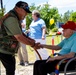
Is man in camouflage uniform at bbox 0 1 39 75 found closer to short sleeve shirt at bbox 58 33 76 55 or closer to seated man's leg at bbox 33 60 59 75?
seated man's leg at bbox 33 60 59 75

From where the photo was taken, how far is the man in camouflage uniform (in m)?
4.05

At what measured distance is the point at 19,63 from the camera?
8.37m

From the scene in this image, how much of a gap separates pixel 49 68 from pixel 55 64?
0.37 feet

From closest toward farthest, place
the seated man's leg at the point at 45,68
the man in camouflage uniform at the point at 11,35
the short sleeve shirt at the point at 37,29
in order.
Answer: the man in camouflage uniform at the point at 11,35 < the seated man's leg at the point at 45,68 < the short sleeve shirt at the point at 37,29

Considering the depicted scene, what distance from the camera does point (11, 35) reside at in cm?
412

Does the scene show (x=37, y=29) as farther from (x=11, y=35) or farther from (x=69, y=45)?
(x=11, y=35)

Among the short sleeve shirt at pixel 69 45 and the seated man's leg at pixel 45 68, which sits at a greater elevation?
the short sleeve shirt at pixel 69 45

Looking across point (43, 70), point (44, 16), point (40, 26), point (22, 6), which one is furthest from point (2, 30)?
point (44, 16)

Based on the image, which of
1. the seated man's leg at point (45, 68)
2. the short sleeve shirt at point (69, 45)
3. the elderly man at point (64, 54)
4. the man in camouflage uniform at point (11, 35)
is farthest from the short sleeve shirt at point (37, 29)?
the man in camouflage uniform at point (11, 35)

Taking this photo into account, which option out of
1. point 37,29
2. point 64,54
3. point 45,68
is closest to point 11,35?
point 45,68

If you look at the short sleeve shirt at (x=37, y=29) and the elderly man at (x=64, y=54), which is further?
the short sleeve shirt at (x=37, y=29)

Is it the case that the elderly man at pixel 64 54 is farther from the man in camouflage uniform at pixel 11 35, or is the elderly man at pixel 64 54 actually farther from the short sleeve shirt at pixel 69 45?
the man in camouflage uniform at pixel 11 35

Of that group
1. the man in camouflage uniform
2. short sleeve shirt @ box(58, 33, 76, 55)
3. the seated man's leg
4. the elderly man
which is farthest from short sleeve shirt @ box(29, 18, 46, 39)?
the man in camouflage uniform

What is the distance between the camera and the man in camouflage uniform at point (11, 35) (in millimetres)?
4047
